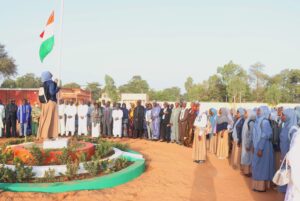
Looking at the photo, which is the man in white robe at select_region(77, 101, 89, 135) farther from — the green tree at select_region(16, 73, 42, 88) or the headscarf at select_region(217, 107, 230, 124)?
the green tree at select_region(16, 73, 42, 88)

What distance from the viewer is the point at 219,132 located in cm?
992

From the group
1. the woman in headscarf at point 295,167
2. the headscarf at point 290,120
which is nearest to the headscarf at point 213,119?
the headscarf at point 290,120

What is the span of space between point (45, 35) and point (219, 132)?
5.79 m

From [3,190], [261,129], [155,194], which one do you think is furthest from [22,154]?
[261,129]

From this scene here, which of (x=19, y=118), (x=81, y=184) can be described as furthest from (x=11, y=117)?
(x=81, y=184)

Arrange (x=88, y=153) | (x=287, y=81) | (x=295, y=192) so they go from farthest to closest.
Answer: (x=287, y=81), (x=88, y=153), (x=295, y=192)

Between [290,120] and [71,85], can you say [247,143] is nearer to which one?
[290,120]

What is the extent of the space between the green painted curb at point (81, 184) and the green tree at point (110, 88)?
36.1 meters

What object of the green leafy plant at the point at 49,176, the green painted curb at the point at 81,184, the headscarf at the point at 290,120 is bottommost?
the green painted curb at the point at 81,184

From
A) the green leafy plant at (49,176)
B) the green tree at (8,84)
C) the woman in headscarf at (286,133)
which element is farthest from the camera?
the green tree at (8,84)

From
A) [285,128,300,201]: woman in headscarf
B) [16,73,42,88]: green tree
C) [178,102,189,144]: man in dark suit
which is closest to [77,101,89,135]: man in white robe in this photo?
[178,102,189,144]: man in dark suit

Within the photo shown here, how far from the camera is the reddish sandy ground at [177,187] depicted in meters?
5.28

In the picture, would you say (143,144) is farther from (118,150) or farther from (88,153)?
(88,153)

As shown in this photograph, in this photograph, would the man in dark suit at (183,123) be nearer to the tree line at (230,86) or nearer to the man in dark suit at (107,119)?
the man in dark suit at (107,119)
